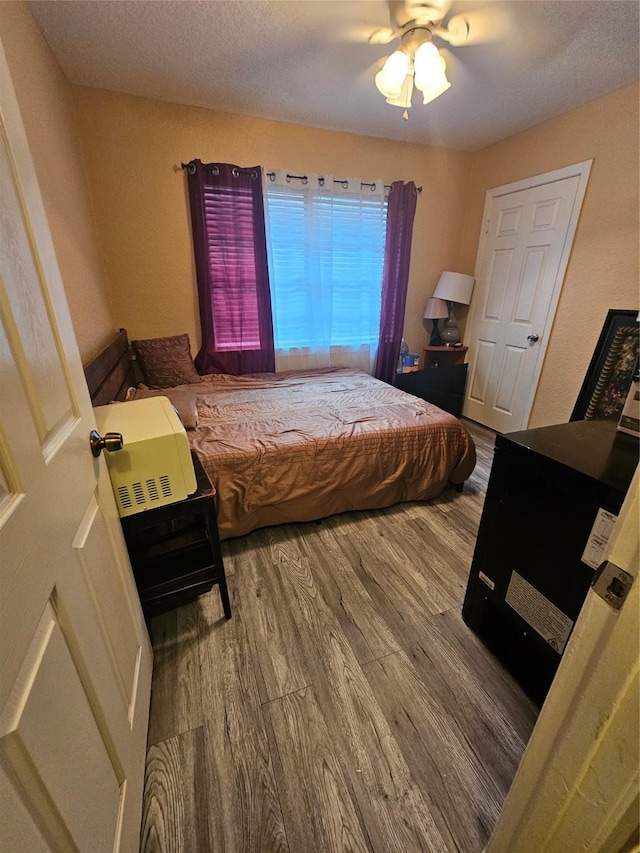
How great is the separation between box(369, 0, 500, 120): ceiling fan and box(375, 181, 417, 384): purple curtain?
1.33m

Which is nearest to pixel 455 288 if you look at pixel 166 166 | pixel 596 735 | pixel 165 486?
pixel 166 166

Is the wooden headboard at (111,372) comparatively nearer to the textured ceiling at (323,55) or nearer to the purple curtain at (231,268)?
the purple curtain at (231,268)

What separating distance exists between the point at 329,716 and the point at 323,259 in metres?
3.17

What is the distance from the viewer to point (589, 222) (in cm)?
250

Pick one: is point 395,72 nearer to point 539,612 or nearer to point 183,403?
point 183,403

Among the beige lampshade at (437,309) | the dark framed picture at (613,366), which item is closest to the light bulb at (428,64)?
the dark framed picture at (613,366)

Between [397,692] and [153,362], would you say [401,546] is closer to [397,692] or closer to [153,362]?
[397,692]

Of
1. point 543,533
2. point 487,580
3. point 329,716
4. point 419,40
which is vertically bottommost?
point 329,716

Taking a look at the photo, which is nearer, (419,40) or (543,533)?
(543,533)

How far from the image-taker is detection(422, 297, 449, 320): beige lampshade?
3.52 meters

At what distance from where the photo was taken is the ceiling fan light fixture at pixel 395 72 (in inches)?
65.5

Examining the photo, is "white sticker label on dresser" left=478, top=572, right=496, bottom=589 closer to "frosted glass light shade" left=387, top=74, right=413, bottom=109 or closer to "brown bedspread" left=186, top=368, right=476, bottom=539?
"brown bedspread" left=186, top=368, right=476, bottom=539

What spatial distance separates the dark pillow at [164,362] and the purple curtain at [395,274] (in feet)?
6.30

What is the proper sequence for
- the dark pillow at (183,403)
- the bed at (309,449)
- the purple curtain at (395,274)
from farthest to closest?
the purple curtain at (395,274), the dark pillow at (183,403), the bed at (309,449)
